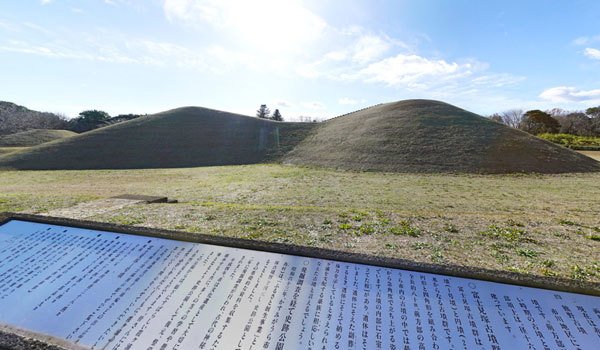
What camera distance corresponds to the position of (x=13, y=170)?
79.0 ft

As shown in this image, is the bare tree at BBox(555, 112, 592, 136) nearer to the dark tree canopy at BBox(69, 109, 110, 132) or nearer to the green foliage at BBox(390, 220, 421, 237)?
the green foliage at BBox(390, 220, 421, 237)

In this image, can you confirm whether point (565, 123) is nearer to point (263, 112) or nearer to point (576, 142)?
point (576, 142)

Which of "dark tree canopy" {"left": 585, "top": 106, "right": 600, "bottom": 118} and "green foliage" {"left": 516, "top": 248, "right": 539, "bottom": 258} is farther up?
"dark tree canopy" {"left": 585, "top": 106, "right": 600, "bottom": 118}

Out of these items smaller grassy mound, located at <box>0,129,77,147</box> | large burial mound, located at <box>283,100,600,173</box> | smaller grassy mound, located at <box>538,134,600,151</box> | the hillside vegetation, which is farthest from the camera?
the hillside vegetation

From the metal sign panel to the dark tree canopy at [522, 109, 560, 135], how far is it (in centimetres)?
6672

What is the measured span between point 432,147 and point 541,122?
4489 centimetres

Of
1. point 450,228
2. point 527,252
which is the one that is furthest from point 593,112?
point 527,252

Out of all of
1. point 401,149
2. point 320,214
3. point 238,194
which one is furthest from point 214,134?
point 320,214

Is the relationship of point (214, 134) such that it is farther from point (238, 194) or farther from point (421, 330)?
point (421, 330)

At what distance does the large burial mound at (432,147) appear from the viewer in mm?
21109

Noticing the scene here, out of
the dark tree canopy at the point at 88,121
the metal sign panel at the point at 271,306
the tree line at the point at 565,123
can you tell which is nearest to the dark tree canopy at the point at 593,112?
the tree line at the point at 565,123

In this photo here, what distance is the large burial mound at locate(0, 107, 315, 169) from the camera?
89.7 ft

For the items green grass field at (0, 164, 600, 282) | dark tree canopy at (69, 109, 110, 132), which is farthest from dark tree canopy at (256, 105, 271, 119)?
green grass field at (0, 164, 600, 282)

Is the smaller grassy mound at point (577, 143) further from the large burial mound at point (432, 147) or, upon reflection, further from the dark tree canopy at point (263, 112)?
the dark tree canopy at point (263, 112)
